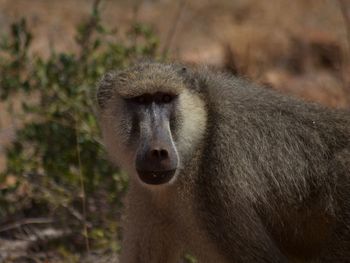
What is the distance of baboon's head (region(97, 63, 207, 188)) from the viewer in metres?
5.00

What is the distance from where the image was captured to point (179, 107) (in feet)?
17.2

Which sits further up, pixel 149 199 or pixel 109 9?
pixel 109 9

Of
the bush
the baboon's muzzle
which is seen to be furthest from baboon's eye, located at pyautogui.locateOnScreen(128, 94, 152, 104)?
the bush

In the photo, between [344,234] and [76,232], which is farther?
[76,232]

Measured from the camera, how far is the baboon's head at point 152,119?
500 centimetres

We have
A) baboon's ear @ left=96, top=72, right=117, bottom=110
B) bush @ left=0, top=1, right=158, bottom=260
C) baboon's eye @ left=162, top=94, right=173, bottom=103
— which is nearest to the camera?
baboon's eye @ left=162, top=94, right=173, bottom=103

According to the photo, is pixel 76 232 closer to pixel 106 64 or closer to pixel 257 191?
pixel 106 64

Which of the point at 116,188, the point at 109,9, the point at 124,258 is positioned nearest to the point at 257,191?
the point at 124,258

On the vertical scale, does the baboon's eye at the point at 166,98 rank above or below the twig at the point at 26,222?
above

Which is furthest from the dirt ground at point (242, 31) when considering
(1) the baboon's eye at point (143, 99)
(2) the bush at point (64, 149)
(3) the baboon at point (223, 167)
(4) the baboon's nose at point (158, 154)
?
(4) the baboon's nose at point (158, 154)

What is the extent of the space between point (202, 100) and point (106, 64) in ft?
7.84

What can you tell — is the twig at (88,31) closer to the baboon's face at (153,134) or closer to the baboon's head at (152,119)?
the baboon's head at (152,119)

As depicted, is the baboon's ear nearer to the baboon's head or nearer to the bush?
the baboon's head

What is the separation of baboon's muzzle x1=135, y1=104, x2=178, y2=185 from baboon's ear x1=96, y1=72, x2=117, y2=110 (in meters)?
0.53
